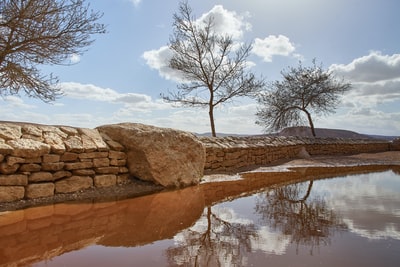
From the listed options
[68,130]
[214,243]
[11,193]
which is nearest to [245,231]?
[214,243]

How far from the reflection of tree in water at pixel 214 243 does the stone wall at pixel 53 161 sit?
2595 millimetres

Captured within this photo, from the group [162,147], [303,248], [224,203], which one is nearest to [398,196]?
[224,203]

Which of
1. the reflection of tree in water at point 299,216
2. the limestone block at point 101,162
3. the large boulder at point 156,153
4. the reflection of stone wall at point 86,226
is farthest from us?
the large boulder at point 156,153

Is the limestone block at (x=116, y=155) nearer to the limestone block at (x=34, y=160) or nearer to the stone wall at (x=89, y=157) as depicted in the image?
the stone wall at (x=89, y=157)

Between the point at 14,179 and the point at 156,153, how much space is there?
8.63 feet

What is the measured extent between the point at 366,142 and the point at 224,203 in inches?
729

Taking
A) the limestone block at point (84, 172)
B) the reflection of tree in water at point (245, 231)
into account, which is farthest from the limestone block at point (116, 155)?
the reflection of tree in water at point (245, 231)

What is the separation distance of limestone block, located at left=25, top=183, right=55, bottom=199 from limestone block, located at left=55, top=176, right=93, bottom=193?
0.12 metres

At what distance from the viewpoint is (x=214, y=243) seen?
3.13 m

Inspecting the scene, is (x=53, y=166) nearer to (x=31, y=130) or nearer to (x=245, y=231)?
(x=31, y=130)

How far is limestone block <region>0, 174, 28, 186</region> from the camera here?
4.41 metres

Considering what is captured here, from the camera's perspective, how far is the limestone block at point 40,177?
473cm

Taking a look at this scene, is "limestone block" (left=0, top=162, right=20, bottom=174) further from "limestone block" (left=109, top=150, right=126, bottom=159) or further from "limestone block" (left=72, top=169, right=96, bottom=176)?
"limestone block" (left=109, top=150, right=126, bottom=159)

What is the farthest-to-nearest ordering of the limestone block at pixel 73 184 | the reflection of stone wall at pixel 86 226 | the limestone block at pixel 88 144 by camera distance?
the limestone block at pixel 88 144, the limestone block at pixel 73 184, the reflection of stone wall at pixel 86 226
